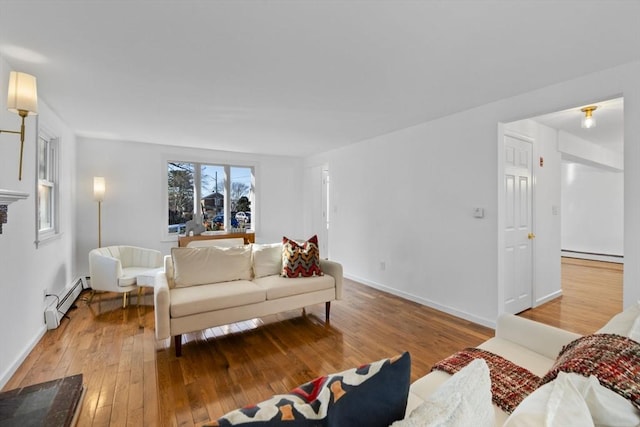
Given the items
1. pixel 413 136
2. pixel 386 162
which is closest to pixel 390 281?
pixel 386 162

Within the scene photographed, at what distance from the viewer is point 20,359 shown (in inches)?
92.4

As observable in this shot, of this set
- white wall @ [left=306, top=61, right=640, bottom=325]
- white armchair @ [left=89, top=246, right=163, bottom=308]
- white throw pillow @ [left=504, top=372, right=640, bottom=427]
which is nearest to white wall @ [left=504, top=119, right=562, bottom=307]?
white wall @ [left=306, top=61, right=640, bottom=325]

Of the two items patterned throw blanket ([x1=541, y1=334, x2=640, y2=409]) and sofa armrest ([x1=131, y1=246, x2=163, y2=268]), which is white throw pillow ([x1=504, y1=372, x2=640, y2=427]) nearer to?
patterned throw blanket ([x1=541, y1=334, x2=640, y2=409])

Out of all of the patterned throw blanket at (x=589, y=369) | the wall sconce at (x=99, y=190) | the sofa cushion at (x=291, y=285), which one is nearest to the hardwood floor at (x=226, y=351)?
the sofa cushion at (x=291, y=285)

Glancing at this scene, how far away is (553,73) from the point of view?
7.75 ft

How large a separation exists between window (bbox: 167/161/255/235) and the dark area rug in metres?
3.40

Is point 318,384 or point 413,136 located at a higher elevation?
point 413,136

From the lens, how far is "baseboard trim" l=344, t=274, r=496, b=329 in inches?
124

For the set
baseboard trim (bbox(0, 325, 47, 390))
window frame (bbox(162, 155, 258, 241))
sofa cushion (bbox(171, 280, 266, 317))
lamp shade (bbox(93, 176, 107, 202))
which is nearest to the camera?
baseboard trim (bbox(0, 325, 47, 390))

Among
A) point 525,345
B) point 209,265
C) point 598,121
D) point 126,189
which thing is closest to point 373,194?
point 209,265

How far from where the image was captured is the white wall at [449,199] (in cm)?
225

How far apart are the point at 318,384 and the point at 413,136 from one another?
3717 millimetres

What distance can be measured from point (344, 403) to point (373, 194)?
4.03 metres

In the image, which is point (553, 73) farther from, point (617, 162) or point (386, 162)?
point (617, 162)
